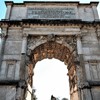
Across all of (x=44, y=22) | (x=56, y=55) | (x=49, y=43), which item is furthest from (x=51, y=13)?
(x=56, y=55)

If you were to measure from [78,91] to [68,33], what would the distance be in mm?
4191

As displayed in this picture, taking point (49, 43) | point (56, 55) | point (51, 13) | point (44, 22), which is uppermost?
point (51, 13)

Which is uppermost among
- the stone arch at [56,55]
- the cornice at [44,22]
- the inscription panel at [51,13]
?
the inscription panel at [51,13]

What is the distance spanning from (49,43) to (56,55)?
206 centimetres

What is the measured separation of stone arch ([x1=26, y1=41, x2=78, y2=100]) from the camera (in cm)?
1227

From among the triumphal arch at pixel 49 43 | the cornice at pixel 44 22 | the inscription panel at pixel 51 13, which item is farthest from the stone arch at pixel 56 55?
the inscription panel at pixel 51 13

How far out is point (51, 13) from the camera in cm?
1387

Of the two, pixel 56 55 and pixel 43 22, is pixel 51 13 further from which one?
pixel 56 55

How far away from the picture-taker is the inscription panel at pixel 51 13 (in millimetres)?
13555

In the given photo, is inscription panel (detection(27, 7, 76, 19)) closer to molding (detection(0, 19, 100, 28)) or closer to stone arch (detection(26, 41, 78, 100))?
molding (detection(0, 19, 100, 28))

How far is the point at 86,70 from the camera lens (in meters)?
11.0

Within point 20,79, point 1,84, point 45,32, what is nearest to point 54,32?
A: point 45,32

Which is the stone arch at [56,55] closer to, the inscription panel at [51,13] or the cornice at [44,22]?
the cornice at [44,22]

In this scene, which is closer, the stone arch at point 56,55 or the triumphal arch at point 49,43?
the triumphal arch at point 49,43
